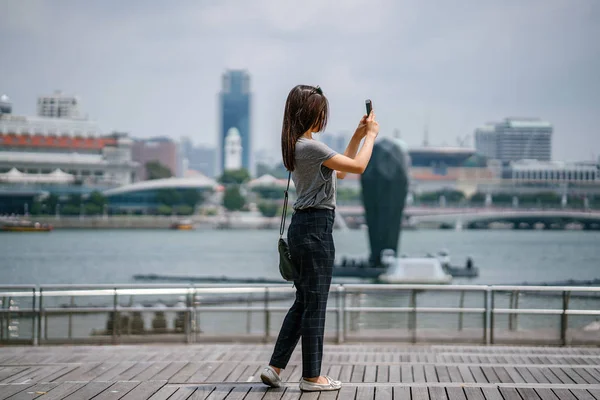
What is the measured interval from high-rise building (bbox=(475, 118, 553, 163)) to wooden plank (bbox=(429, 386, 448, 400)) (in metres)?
48.1

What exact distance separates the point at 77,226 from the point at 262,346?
126 ft

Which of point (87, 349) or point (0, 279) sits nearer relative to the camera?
point (87, 349)

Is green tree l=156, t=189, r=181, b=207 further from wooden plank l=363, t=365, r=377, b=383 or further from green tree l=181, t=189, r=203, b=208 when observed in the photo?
wooden plank l=363, t=365, r=377, b=383

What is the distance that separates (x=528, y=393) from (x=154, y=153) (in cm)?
7480

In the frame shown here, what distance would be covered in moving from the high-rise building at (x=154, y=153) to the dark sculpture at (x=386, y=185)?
27.0 m

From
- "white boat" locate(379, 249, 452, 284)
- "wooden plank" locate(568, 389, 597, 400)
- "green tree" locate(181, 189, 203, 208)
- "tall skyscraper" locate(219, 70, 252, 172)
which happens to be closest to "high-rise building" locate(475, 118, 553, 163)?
"white boat" locate(379, 249, 452, 284)

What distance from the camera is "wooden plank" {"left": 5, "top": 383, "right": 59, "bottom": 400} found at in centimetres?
390

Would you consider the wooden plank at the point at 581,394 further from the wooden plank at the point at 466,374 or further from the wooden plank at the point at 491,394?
the wooden plank at the point at 466,374

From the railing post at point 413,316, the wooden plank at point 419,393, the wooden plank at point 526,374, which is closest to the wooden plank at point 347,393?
→ the wooden plank at point 419,393

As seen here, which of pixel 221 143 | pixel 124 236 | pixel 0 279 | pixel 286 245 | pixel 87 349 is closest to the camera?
pixel 286 245

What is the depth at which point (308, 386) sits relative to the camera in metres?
3.96

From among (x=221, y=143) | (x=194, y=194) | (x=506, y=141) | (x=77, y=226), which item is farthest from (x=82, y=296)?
(x=221, y=143)

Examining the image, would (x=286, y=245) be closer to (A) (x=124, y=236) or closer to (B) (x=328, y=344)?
(B) (x=328, y=344)

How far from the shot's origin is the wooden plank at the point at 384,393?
3809mm
